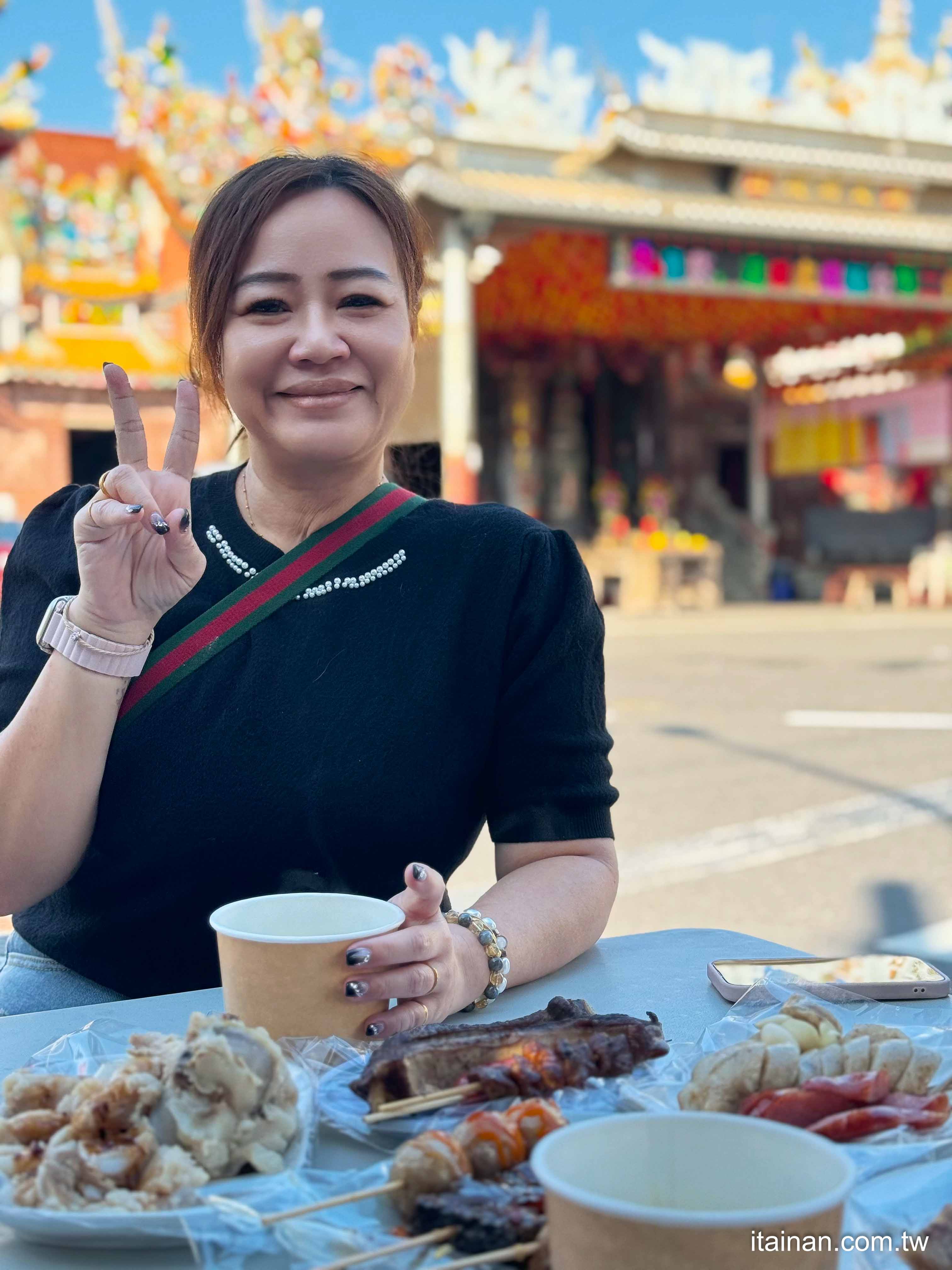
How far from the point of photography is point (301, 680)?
5.54 ft

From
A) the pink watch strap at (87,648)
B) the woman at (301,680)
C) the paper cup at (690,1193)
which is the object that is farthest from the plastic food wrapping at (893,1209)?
the pink watch strap at (87,648)

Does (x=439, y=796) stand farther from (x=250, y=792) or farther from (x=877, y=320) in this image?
(x=877, y=320)

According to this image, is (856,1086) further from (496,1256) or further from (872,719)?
(872,719)

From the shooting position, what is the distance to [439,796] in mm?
1717

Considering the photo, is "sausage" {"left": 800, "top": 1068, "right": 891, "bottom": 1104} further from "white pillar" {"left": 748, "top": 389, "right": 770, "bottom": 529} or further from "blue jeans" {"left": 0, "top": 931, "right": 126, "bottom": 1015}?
"white pillar" {"left": 748, "top": 389, "right": 770, "bottom": 529}

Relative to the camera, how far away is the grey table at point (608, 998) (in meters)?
1.20

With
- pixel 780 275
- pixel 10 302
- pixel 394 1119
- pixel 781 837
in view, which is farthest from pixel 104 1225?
pixel 780 275

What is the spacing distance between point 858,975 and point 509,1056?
49 centimetres

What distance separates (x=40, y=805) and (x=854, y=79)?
1925 centimetres

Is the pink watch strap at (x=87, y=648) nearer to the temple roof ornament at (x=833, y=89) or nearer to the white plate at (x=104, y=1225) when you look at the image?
the white plate at (x=104, y=1225)

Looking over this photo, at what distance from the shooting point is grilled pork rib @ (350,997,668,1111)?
97cm

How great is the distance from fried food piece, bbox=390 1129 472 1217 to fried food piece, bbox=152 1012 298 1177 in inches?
3.8

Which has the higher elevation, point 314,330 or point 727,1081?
point 314,330

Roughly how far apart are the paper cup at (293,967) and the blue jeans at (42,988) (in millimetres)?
607
